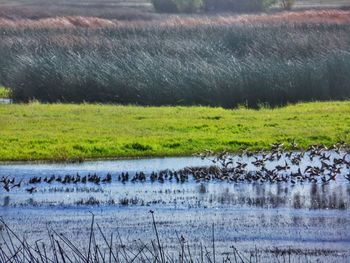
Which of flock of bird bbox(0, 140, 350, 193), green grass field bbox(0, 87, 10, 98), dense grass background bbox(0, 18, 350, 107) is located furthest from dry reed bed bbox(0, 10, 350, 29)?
flock of bird bbox(0, 140, 350, 193)

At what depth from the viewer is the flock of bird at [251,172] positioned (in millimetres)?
20750

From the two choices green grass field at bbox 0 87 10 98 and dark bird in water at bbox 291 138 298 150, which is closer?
dark bird in water at bbox 291 138 298 150

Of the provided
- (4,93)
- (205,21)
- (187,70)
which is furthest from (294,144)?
(205,21)

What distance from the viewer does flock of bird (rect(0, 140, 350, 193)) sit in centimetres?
2075

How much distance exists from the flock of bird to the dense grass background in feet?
32.8

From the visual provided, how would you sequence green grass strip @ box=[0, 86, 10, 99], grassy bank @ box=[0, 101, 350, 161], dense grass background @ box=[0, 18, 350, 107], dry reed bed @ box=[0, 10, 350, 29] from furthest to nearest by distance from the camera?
dry reed bed @ box=[0, 10, 350, 29] < green grass strip @ box=[0, 86, 10, 99] < dense grass background @ box=[0, 18, 350, 107] < grassy bank @ box=[0, 101, 350, 161]

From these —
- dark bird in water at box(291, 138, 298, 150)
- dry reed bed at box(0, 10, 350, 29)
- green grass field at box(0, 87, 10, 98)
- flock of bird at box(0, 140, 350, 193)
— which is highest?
dry reed bed at box(0, 10, 350, 29)

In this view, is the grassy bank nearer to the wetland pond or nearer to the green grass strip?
the wetland pond

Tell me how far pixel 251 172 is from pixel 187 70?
12.9m

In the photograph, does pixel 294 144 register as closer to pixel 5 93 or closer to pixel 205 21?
pixel 5 93

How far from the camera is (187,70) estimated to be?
34.2 m

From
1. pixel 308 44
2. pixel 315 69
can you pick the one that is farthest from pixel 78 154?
pixel 308 44

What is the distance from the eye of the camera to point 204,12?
62.8 metres

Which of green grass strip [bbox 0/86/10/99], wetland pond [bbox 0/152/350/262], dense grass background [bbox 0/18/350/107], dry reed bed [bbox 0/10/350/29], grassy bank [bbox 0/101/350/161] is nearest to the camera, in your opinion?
wetland pond [bbox 0/152/350/262]
